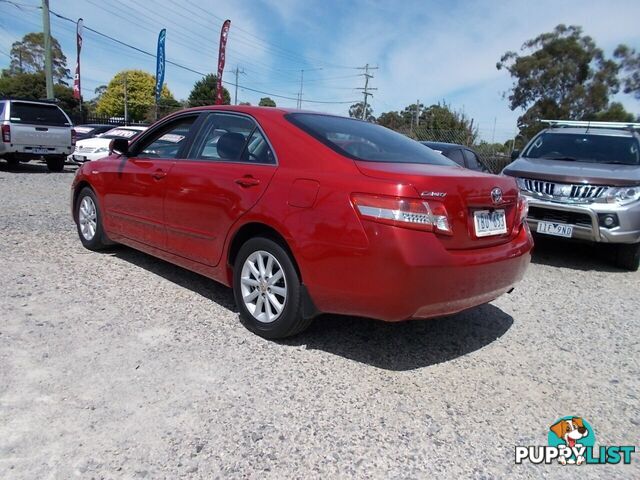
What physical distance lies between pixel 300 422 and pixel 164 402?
697 mm

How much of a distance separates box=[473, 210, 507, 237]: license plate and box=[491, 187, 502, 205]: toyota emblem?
6 cm

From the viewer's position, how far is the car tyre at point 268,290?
9.95ft

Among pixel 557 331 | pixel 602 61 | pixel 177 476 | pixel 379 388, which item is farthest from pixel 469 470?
pixel 602 61

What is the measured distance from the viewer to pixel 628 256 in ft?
19.4

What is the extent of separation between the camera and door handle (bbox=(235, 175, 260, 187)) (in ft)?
10.5

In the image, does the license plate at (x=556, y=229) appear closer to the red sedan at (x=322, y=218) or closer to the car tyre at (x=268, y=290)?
the red sedan at (x=322, y=218)

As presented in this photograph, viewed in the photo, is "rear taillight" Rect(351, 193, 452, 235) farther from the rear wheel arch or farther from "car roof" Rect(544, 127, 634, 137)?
"car roof" Rect(544, 127, 634, 137)

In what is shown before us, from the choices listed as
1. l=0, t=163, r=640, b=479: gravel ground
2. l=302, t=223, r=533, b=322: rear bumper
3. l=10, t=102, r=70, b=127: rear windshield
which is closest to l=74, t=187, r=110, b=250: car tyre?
l=0, t=163, r=640, b=479: gravel ground

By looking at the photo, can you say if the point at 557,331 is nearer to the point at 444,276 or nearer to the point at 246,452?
the point at 444,276

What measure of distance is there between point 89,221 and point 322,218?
3330 millimetres

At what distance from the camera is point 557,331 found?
151 inches

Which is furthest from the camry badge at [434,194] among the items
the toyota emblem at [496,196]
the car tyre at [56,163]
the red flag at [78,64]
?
the red flag at [78,64]

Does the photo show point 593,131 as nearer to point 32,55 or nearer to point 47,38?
point 47,38

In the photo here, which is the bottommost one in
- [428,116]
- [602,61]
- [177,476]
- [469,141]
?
[177,476]
